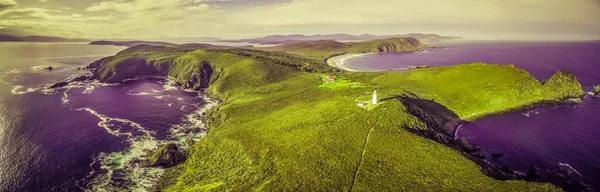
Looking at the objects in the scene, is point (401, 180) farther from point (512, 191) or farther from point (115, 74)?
point (115, 74)

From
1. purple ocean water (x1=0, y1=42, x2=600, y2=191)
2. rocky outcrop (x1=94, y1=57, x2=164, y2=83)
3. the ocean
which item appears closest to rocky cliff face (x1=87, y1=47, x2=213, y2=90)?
rocky outcrop (x1=94, y1=57, x2=164, y2=83)

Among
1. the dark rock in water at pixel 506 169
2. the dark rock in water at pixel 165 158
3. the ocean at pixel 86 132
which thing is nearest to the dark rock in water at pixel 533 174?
the dark rock in water at pixel 506 169

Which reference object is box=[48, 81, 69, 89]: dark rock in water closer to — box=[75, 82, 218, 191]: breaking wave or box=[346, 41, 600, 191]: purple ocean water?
box=[75, 82, 218, 191]: breaking wave

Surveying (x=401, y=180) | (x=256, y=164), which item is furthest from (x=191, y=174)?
(x=401, y=180)

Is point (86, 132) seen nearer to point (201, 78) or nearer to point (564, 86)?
point (201, 78)

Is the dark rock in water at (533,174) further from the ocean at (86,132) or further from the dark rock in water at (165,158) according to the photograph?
the ocean at (86,132)

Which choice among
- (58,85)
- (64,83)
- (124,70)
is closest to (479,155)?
(58,85)

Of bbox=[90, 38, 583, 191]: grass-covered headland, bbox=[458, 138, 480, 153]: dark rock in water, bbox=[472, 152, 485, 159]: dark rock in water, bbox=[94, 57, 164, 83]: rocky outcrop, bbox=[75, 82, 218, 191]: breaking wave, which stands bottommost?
bbox=[75, 82, 218, 191]: breaking wave
